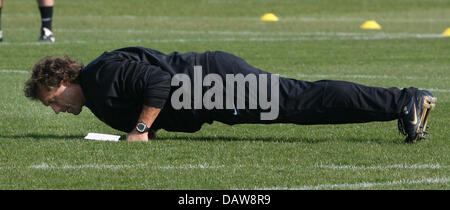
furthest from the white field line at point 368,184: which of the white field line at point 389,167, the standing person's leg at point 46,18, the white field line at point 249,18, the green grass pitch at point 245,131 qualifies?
the white field line at point 249,18

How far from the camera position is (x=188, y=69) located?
755cm

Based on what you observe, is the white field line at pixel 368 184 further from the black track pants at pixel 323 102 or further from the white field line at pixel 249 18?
the white field line at pixel 249 18

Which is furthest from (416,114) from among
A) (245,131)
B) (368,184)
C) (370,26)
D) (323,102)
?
(370,26)

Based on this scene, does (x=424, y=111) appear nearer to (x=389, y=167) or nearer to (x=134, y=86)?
(x=389, y=167)

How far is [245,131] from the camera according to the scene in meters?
8.70

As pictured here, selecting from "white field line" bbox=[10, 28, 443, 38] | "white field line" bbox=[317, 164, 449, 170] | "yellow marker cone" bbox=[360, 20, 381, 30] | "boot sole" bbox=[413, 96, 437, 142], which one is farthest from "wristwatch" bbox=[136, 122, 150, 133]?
"yellow marker cone" bbox=[360, 20, 381, 30]

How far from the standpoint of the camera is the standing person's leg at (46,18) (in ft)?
57.2

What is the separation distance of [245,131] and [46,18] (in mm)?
A: 9615

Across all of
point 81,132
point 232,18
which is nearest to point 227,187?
point 81,132

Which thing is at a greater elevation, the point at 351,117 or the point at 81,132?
the point at 351,117

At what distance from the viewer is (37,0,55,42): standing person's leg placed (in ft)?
57.2

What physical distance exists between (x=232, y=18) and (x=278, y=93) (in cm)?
1813

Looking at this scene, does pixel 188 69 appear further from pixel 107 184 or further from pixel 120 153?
pixel 107 184

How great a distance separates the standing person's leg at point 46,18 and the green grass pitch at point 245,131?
0.29 meters
